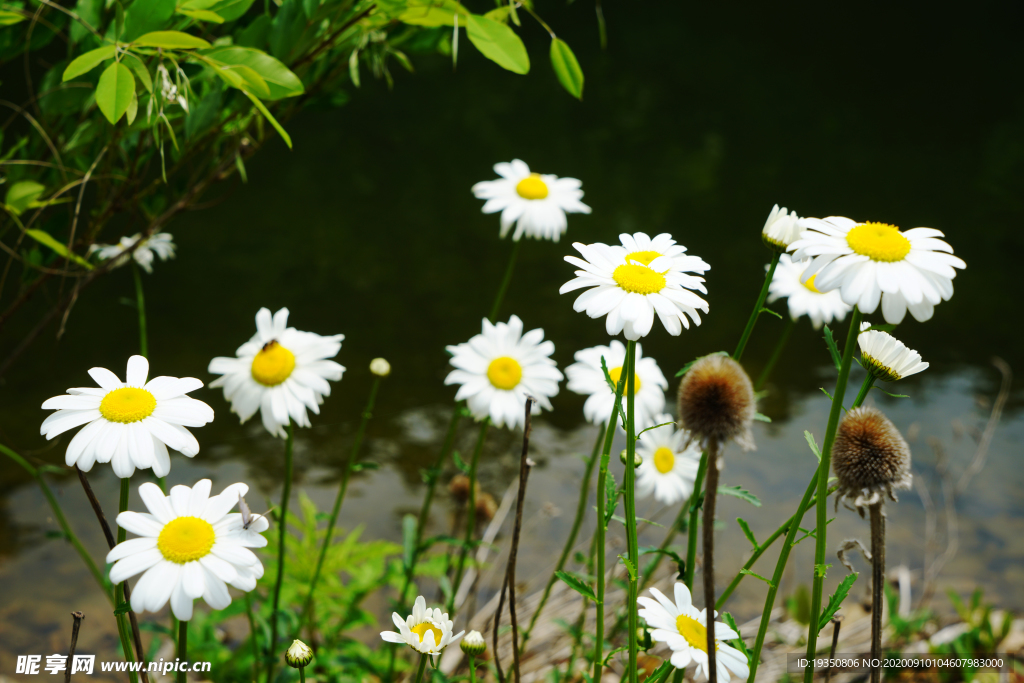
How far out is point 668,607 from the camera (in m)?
0.87

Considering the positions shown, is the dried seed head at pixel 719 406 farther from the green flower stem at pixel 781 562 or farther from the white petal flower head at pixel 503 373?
the white petal flower head at pixel 503 373

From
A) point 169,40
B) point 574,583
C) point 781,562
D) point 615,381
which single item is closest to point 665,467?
point 615,381

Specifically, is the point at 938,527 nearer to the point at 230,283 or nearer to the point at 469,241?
the point at 469,241

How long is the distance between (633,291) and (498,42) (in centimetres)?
42

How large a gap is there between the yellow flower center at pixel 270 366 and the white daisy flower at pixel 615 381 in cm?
51

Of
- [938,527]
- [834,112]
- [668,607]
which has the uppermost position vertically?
[834,112]

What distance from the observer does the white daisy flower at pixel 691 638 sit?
79 centimetres

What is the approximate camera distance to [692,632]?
2.71 ft

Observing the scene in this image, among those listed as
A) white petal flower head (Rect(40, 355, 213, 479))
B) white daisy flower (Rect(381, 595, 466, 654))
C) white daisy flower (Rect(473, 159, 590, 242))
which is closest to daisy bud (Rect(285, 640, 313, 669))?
white daisy flower (Rect(381, 595, 466, 654))

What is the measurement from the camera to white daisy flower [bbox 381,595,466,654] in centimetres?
82

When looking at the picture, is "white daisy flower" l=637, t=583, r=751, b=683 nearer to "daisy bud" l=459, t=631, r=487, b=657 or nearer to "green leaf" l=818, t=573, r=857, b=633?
"green leaf" l=818, t=573, r=857, b=633

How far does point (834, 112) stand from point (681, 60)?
2.08 m

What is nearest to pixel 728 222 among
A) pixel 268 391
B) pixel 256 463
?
pixel 256 463

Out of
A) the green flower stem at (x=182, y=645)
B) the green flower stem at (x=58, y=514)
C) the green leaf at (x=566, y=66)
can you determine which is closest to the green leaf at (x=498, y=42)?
the green leaf at (x=566, y=66)
